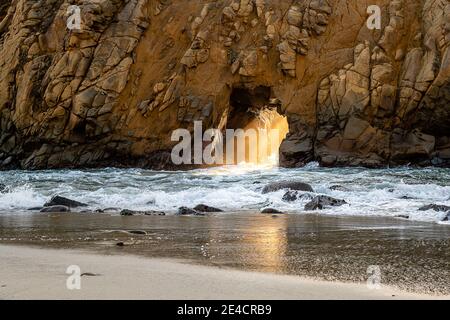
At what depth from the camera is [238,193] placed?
482 inches

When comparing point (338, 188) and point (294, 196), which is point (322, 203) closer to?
point (294, 196)

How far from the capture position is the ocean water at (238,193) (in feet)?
33.3

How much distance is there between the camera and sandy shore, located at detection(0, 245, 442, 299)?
3520mm

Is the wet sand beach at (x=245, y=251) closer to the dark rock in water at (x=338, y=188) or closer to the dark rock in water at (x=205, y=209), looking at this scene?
the dark rock in water at (x=205, y=209)

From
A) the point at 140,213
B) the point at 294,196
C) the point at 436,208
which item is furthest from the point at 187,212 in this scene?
the point at 436,208

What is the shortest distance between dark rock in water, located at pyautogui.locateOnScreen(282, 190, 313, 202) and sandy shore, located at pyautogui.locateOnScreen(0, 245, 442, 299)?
21.4 ft

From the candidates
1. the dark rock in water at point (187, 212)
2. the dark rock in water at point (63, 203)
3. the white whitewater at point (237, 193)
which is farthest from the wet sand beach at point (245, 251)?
the dark rock in water at point (63, 203)

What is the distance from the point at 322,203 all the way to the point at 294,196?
1181 millimetres

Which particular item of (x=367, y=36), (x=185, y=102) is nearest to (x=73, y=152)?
(x=185, y=102)

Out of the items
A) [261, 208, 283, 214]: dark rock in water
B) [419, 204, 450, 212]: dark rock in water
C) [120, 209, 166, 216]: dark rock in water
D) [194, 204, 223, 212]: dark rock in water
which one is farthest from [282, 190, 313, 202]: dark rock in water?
[120, 209, 166, 216]: dark rock in water

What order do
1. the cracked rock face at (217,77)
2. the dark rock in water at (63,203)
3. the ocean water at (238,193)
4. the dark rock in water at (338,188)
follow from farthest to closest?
the cracked rock face at (217,77)
the dark rock in water at (338,188)
the dark rock in water at (63,203)
the ocean water at (238,193)

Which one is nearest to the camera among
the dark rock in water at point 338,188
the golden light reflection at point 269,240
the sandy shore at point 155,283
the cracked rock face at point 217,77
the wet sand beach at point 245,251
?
the sandy shore at point 155,283

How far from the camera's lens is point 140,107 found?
886 inches

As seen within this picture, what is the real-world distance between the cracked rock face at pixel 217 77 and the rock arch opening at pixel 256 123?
65cm
